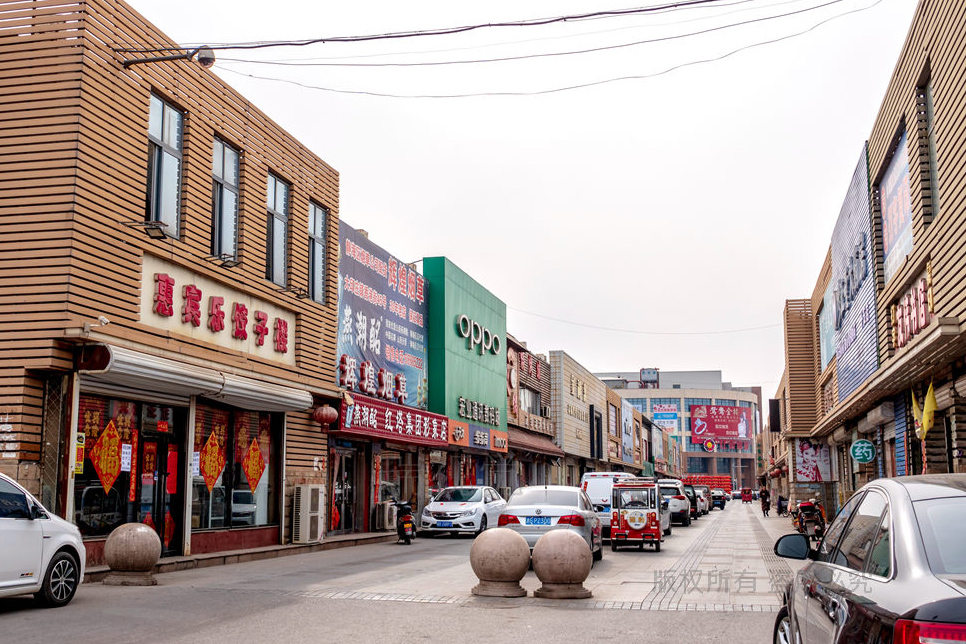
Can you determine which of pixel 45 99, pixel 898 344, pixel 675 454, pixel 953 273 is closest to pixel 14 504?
pixel 45 99

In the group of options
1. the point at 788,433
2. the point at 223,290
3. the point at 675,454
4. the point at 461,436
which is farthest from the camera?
the point at 675,454

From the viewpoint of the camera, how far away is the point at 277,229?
21797 millimetres

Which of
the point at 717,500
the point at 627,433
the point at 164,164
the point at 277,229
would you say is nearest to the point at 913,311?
the point at 277,229

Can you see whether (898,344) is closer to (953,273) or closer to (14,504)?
(953,273)

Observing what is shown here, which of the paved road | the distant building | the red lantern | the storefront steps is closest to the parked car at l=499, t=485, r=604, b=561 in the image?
the paved road

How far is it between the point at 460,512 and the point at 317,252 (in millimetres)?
8499

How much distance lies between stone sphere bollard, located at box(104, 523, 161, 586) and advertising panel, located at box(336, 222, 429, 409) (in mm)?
12235

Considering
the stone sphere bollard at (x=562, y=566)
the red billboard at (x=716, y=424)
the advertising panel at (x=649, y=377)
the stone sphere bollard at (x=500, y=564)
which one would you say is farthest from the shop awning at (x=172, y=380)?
the advertising panel at (x=649, y=377)

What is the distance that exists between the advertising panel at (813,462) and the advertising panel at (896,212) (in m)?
23.2

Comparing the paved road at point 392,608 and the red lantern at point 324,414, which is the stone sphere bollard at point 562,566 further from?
the red lantern at point 324,414

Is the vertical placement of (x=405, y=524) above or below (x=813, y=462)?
below

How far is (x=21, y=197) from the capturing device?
48.1 ft

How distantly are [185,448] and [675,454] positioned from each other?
12325 cm

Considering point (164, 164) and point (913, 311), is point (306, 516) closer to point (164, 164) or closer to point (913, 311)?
point (164, 164)
